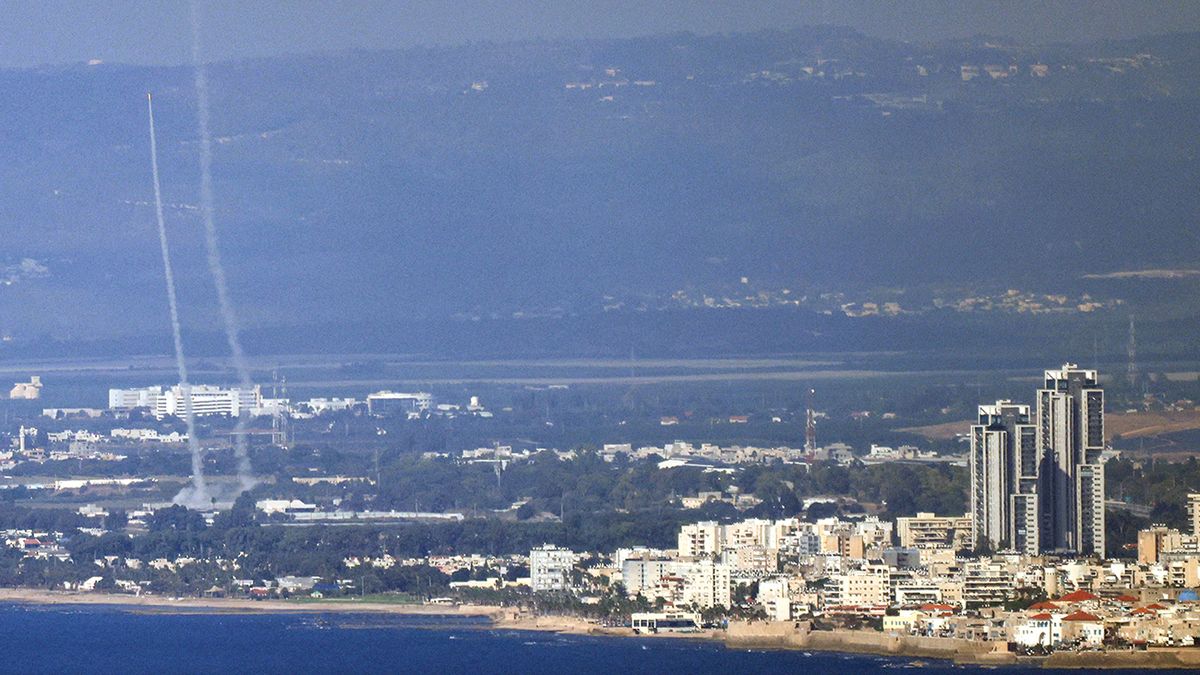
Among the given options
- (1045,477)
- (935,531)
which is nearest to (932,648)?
(1045,477)

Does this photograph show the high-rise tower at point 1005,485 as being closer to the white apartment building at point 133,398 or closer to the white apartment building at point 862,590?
the white apartment building at point 862,590

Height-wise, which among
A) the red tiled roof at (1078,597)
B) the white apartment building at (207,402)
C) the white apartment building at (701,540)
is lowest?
the red tiled roof at (1078,597)

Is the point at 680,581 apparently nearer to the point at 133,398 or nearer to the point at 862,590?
the point at 862,590

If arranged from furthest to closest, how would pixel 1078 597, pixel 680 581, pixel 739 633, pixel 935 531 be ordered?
pixel 935 531
pixel 680 581
pixel 739 633
pixel 1078 597

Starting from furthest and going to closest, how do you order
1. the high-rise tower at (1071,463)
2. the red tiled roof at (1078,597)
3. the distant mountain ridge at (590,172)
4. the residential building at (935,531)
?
the distant mountain ridge at (590,172) → the residential building at (935,531) → the high-rise tower at (1071,463) → the red tiled roof at (1078,597)

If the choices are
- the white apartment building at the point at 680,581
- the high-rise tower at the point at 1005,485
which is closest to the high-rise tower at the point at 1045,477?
the high-rise tower at the point at 1005,485

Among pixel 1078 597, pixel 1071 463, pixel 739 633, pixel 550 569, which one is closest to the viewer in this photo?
pixel 1078 597
